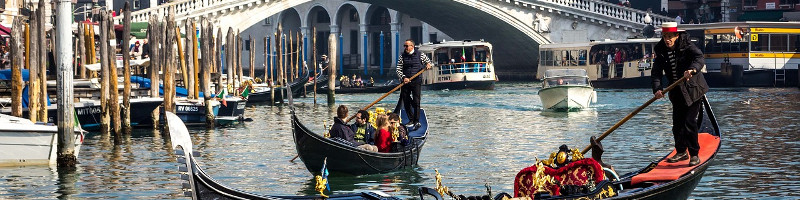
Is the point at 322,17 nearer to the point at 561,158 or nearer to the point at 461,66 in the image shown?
the point at 461,66

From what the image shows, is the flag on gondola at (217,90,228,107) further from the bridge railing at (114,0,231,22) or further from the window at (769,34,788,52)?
the window at (769,34,788,52)

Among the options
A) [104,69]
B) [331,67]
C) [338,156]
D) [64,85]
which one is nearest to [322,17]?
[331,67]

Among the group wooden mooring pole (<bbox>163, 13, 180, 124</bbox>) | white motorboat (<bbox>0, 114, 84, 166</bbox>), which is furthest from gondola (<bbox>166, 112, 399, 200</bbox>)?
wooden mooring pole (<bbox>163, 13, 180, 124</bbox>)

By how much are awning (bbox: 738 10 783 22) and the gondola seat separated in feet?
82.8

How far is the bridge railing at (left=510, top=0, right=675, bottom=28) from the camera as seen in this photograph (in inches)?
1356

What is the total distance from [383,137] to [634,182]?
328 centimetres

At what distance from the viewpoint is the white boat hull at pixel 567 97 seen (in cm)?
2142

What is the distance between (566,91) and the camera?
70.2 feet

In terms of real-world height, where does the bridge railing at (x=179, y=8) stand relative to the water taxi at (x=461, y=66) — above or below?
above

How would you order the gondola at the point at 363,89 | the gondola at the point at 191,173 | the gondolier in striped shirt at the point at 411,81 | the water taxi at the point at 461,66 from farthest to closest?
the water taxi at the point at 461,66
the gondola at the point at 363,89
the gondolier in striped shirt at the point at 411,81
the gondola at the point at 191,173

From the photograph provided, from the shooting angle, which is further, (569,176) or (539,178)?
(569,176)

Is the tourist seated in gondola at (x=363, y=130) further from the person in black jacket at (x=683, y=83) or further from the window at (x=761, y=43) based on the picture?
the window at (x=761, y=43)

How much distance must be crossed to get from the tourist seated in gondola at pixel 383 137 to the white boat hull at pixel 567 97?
404 inches

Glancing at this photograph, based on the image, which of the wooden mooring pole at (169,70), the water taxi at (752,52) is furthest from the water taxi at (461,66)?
the wooden mooring pole at (169,70)
